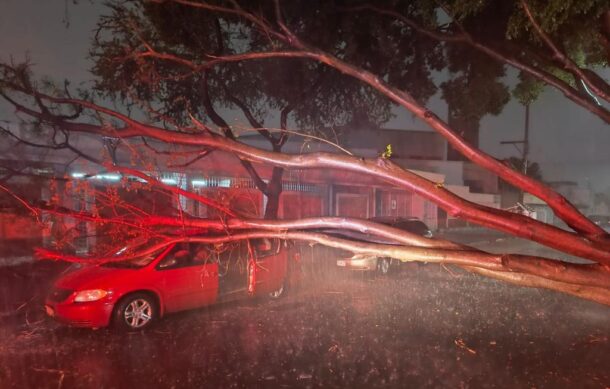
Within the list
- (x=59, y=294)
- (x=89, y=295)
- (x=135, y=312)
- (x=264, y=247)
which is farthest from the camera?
(x=264, y=247)

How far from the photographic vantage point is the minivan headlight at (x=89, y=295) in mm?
7348

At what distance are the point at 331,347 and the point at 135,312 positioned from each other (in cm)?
309

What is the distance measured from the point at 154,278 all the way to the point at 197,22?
5148 mm

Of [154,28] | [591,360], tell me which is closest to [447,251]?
[591,360]

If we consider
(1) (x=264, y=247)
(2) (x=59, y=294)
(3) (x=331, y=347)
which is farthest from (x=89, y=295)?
(3) (x=331, y=347)

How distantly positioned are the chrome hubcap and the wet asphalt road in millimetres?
278

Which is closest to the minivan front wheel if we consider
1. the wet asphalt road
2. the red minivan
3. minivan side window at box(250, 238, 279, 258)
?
the red minivan

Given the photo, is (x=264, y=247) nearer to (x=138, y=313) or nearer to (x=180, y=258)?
(x=180, y=258)

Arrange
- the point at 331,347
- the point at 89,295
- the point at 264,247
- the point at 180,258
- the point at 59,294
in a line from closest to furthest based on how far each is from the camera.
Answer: the point at 331,347, the point at 89,295, the point at 59,294, the point at 180,258, the point at 264,247

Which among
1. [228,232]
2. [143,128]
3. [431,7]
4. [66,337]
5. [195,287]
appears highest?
[431,7]

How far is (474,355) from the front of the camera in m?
6.64

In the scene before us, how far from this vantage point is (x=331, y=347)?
6.90m

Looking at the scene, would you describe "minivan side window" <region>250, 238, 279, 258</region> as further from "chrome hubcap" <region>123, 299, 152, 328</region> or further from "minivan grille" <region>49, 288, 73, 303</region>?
"minivan grille" <region>49, 288, 73, 303</region>

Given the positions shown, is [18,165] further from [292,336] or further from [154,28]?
[292,336]
